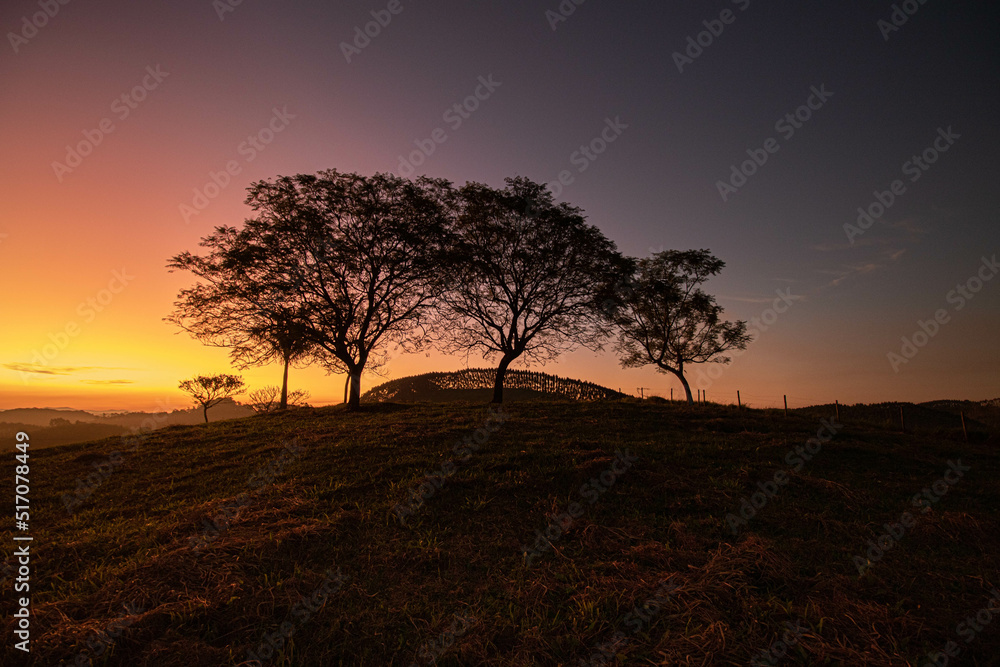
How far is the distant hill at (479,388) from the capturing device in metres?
36.2

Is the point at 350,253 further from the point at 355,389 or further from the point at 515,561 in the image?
the point at 515,561

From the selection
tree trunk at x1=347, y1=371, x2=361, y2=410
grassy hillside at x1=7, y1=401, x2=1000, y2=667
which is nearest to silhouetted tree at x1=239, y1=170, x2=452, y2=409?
tree trunk at x1=347, y1=371, x2=361, y2=410

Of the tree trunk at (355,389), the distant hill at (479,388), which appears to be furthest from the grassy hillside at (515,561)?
the distant hill at (479,388)

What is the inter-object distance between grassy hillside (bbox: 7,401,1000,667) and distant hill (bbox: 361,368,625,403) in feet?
Result: 68.9

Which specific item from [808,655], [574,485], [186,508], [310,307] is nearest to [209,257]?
[310,307]

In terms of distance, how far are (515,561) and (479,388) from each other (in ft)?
116

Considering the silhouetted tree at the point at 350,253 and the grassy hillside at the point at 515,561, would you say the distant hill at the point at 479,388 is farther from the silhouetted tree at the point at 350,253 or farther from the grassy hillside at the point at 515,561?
the grassy hillside at the point at 515,561

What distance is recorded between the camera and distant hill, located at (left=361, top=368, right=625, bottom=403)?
36188mm

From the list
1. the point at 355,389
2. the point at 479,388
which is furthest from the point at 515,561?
the point at 479,388

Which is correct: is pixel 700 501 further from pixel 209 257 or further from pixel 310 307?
pixel 209 257

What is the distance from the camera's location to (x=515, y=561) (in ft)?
20.0

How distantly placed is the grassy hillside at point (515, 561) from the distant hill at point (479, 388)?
21006 millimetres

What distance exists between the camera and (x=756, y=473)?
9.83 metres

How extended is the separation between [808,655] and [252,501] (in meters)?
8.59
